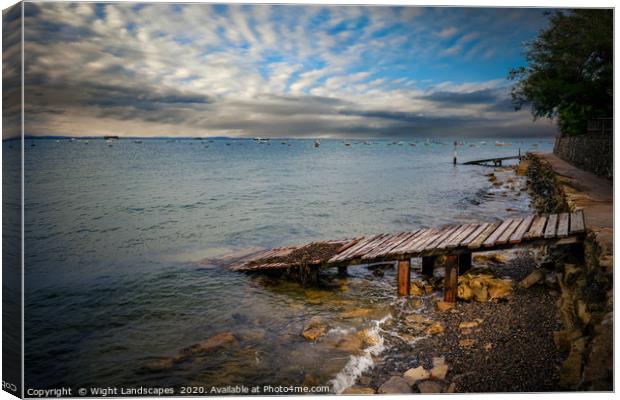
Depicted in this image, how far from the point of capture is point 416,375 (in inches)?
200

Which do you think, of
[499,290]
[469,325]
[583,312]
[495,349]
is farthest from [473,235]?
[583,312]

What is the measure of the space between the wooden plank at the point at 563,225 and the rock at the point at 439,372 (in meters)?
2.79

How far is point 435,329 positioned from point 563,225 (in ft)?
8.94

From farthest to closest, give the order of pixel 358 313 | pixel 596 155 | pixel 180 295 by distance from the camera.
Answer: pixel 596 155 → pixel 180 295 → pixel 358 313

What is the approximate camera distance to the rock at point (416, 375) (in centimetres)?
501

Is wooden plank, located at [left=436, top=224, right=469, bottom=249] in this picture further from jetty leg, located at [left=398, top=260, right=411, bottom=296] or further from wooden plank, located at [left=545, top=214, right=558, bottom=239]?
wooden plank, located at [left=545, top=214, right=558, bottom=239]

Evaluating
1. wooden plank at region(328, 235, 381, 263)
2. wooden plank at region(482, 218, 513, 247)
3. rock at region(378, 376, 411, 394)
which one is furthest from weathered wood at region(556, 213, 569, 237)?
wooden plank at region(328, 235, 381, 263)

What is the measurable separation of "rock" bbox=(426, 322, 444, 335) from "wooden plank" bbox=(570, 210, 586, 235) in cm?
237

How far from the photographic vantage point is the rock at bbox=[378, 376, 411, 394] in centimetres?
491

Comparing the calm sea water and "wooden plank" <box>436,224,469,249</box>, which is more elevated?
"wooden plank" <box>436,224,469,249</box>

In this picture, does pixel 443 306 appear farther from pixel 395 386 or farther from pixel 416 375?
pixel 395 386

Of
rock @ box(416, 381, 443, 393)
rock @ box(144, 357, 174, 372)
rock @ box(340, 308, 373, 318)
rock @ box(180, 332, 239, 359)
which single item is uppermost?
rock @ box(340, 308, 373, 318)

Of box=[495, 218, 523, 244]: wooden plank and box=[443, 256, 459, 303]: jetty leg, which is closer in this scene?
box=[495, 218, 523, 244]: wooden plank

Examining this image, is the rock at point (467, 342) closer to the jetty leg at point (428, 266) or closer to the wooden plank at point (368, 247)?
the wooden plank at point (368, 247)
